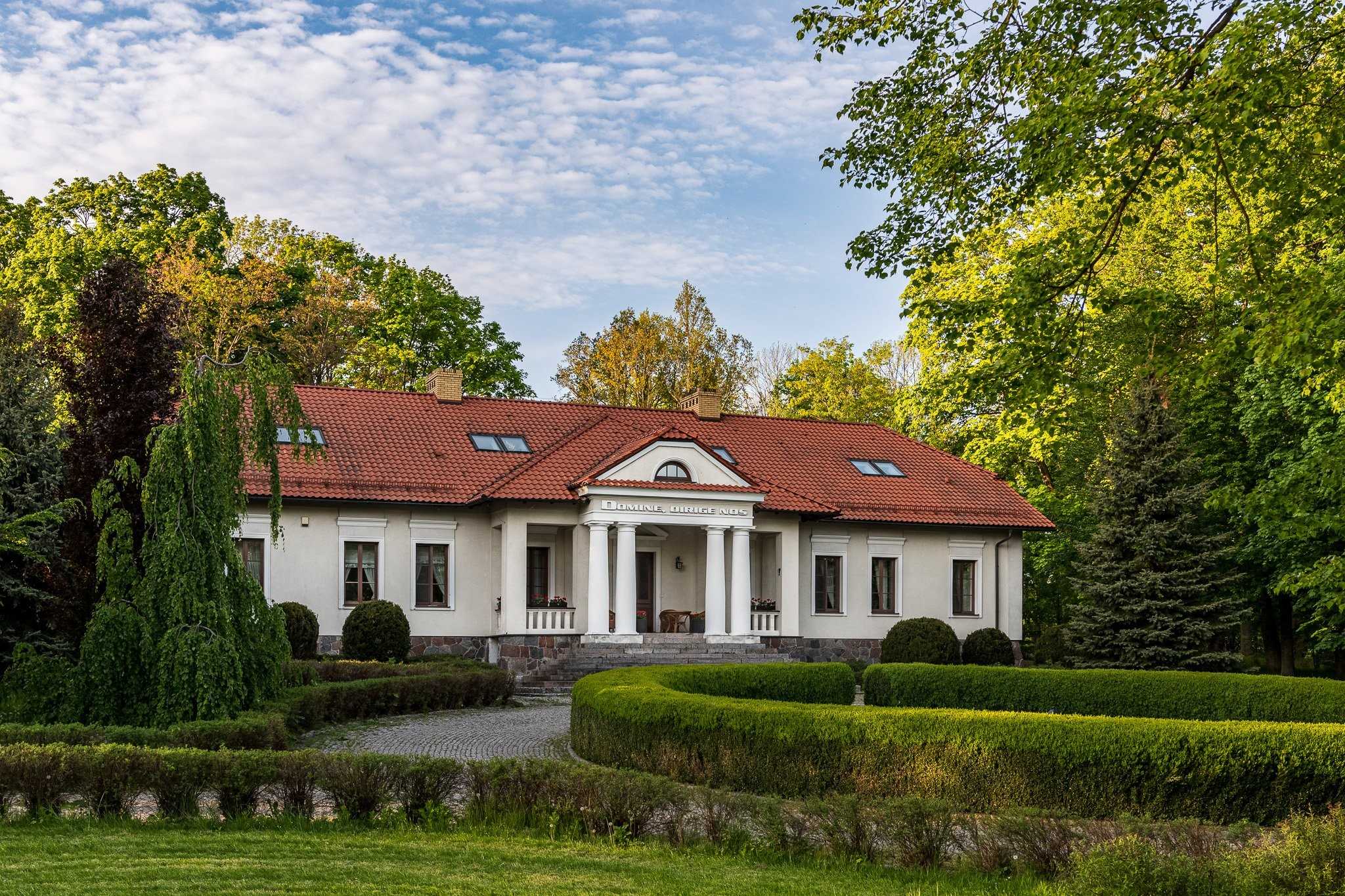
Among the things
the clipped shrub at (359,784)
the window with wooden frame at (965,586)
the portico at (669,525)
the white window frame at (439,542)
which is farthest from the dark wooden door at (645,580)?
the clipped shrub at (359,784)

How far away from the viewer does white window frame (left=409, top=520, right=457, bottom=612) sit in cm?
2666

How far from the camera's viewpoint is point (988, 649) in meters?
28.1

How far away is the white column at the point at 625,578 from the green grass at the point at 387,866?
657 inches

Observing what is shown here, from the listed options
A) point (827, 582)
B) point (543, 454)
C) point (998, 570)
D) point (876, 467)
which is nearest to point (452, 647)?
point (543, 454)

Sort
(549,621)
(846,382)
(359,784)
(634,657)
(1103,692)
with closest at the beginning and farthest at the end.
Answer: (359,784)
(1103,692)
(634,657)
(549,621)
(846,382)

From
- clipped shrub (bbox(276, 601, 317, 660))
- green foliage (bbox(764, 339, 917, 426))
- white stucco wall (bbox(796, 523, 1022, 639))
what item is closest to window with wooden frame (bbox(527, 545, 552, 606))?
clipped shrub (bbox(276, 601, 317, 660))

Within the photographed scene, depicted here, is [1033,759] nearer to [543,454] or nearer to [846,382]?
[543,454]

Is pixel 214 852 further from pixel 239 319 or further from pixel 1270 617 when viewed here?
pixel 239 319

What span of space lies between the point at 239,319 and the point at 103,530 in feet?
84.4

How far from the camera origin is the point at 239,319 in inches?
1487

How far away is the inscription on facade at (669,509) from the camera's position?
2603 cm

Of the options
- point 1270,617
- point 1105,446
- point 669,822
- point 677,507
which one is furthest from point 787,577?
point 669,822

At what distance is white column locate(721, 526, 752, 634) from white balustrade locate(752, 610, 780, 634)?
0.82m

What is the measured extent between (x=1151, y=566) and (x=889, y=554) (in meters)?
5.84
